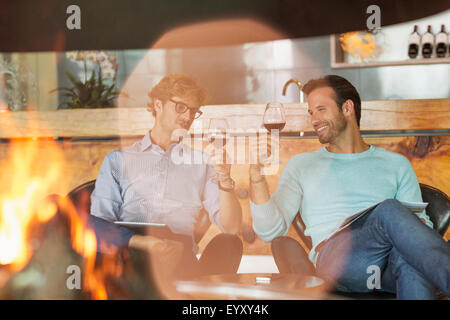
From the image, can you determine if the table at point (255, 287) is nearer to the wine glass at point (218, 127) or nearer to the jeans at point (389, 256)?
the jeans at point (389, 256)

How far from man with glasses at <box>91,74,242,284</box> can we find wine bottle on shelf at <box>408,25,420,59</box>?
176cm

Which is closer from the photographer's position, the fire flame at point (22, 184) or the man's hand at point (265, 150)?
the fire flame at point (22, 184)

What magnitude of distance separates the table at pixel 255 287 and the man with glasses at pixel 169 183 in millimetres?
261

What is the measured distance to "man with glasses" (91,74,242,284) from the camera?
1700 millimetres

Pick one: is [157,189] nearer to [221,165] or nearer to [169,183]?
[169,183]

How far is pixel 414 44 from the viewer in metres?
2.98

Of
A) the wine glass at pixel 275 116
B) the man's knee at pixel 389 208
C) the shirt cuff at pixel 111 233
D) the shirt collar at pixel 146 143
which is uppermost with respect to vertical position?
the wine glass at pixel 275 116

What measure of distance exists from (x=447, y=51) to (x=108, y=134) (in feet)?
7.41

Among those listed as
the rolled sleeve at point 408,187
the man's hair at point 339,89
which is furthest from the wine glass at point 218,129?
the rolled sleeve at point 408,187

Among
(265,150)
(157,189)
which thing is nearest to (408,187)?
(265,150)

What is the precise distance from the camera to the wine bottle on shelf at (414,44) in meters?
2.98

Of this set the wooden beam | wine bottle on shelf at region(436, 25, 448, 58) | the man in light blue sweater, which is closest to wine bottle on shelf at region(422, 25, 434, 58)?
wine bottle on shelf at region(436, 25, 448, 58)

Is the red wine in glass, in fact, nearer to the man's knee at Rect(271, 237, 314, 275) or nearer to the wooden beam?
the wooden beam
